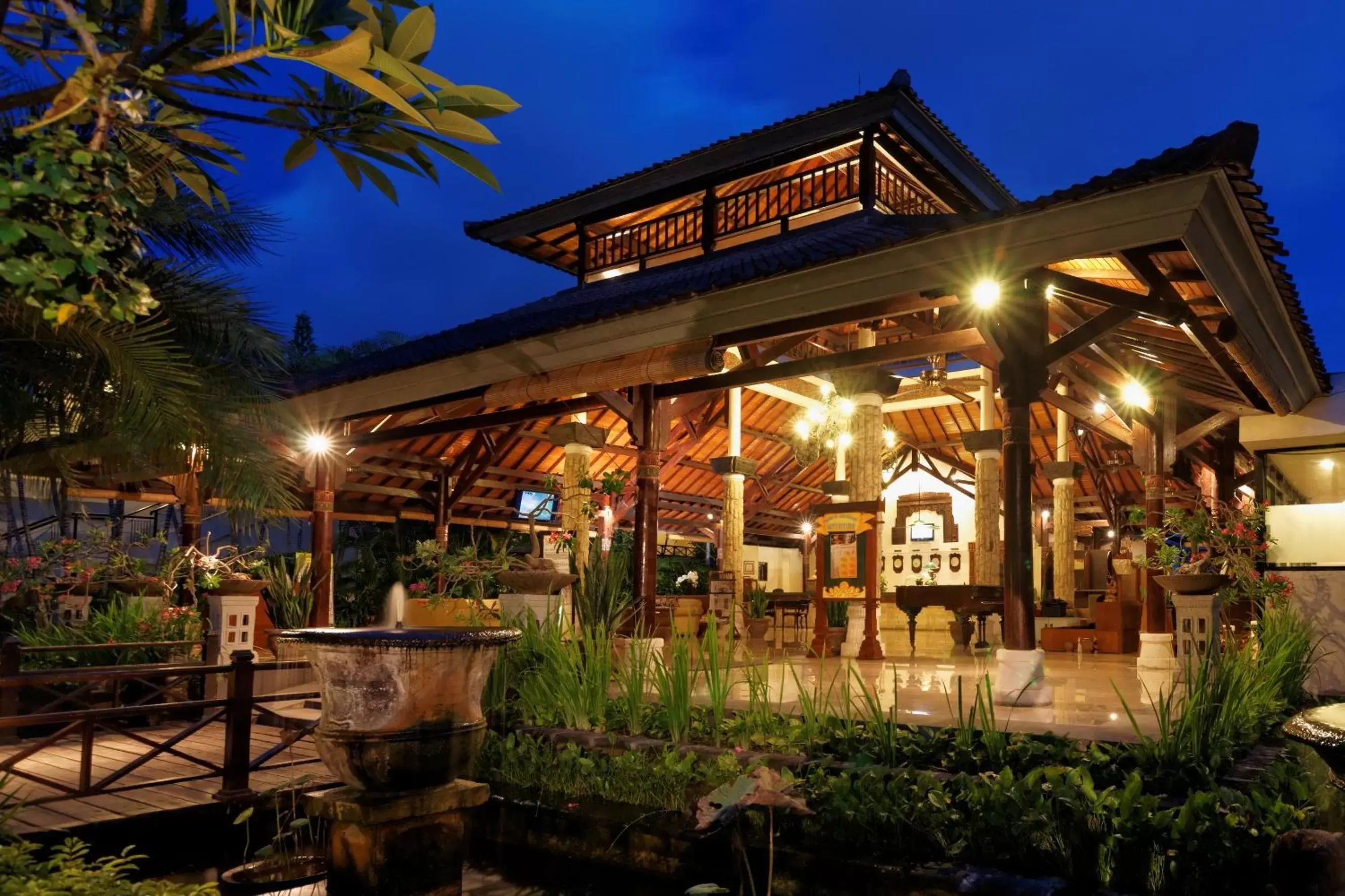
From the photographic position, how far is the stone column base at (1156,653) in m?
9.10

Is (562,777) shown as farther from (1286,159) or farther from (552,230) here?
(1286,159)

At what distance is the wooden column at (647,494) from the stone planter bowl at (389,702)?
5827 mm

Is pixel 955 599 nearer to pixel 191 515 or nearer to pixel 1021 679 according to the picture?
pixel 1021 679

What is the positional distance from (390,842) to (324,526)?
804 cm

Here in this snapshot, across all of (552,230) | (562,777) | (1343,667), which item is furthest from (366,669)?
(552,230)

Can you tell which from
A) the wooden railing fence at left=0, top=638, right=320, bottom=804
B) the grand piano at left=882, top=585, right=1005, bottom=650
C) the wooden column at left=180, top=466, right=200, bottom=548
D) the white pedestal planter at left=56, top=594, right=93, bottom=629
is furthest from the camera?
the wooden column at left=180, top=466, right=200, bottom=548

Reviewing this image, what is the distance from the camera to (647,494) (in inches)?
396

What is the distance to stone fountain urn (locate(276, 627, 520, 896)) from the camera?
3.97m

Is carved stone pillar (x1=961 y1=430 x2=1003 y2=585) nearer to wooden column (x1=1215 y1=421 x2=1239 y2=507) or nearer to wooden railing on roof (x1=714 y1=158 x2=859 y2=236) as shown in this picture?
wooden column (x1=1215 y1=421 x2=1239 y2=507)

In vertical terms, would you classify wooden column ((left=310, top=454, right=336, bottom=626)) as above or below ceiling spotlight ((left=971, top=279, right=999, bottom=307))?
below

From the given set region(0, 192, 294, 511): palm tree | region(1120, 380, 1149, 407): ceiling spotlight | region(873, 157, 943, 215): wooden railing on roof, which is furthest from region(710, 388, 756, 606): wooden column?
region(0, 192, 294, 511): palm tree

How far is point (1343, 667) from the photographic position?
7.13 metres

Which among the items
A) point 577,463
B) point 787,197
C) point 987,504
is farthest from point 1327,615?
point 577,463

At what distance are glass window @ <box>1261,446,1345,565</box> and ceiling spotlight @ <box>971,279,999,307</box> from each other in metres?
3.73
